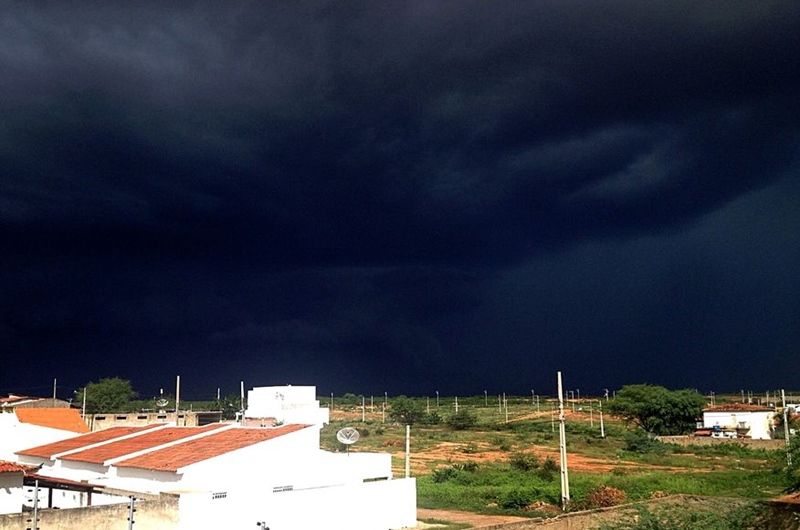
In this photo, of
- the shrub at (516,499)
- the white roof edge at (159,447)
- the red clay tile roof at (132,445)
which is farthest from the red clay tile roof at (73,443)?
the shrub at (516,499)

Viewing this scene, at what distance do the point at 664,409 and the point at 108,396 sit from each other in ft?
255

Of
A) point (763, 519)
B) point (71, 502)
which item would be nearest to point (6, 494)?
point (71, 502)

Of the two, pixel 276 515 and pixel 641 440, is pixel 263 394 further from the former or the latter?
pixel 641 440

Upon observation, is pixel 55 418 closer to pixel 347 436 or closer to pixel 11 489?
pixel 347 436

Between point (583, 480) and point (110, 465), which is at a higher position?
point (110, 465)

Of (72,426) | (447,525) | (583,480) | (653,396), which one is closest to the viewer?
(447,525)

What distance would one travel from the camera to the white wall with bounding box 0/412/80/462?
4500cm

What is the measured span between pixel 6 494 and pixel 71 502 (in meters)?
5.46

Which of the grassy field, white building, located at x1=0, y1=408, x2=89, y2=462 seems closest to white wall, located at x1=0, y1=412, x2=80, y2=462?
white building, located at x1=0, y1=408, x2=89, y2=462

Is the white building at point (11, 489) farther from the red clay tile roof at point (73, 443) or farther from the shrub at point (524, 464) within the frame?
the shrub at point (524, 464)

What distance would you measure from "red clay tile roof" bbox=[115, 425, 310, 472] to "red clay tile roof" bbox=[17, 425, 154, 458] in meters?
10.2

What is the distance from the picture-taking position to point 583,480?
45688mm

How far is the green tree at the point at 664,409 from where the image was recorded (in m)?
93.4

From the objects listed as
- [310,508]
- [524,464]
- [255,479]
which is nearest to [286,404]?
[524,464]
